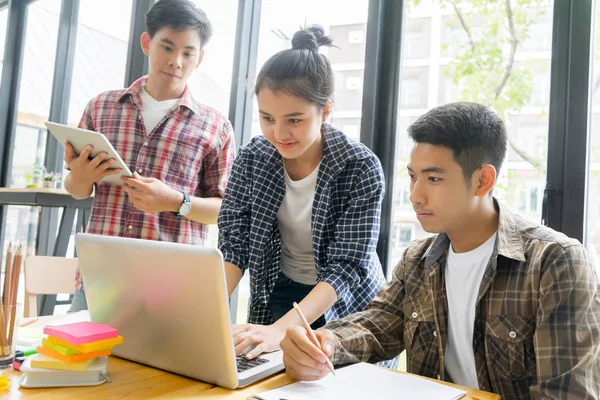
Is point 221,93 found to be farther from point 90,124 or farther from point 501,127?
point 501,127

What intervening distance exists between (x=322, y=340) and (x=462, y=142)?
1.73 ft

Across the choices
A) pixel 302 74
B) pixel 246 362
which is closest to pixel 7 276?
pixel 246 362

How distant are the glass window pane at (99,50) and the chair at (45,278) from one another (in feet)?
5.23

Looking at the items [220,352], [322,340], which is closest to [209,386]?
[220,352]

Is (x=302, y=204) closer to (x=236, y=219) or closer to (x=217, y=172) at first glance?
(x=236, y=219)

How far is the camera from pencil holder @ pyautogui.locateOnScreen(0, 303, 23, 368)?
0.88 meters

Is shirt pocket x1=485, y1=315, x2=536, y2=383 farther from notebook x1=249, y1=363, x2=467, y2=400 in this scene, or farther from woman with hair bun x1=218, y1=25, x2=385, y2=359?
woman with hair bun x1=218, y1=25, x2=385, y2=359

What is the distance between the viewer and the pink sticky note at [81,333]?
84 centimetres

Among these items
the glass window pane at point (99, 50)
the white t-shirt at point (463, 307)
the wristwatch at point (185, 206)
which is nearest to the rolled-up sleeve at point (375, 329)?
the white t-shirt at point (463, 307)

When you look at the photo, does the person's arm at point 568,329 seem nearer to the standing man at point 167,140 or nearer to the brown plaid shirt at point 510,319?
the brown plaid shirt at point 510,319

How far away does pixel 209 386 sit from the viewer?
0.85m

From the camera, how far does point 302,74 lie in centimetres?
138

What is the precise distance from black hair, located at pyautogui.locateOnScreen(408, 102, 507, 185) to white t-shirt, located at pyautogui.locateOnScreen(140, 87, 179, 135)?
1.02 m

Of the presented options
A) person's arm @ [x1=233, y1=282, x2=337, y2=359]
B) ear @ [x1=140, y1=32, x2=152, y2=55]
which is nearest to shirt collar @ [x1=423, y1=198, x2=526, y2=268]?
person's arm @ [x1=233, y1=282, x2=337, y2=359]
